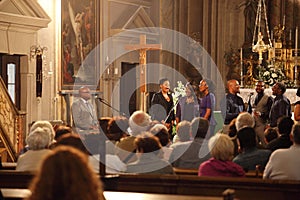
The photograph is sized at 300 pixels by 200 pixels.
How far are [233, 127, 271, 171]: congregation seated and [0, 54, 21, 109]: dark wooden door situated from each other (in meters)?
10.2

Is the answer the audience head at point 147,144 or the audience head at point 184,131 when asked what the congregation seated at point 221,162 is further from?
the audience head at point 184,131

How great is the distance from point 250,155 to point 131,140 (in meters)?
1.38

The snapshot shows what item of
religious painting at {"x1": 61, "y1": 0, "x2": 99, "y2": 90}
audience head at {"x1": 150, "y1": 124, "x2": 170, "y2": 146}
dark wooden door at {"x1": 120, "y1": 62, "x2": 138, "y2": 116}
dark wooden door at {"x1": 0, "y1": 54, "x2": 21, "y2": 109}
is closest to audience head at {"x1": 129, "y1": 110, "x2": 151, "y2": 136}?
audience head at {"x1": 150, "y1": 124, "x2": 170, "y2": 146}

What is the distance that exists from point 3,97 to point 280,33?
9502 mm

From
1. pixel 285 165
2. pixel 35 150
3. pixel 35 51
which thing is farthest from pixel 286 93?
pixel 35 150

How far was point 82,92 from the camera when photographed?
522 inches

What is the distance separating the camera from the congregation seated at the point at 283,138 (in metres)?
8.55

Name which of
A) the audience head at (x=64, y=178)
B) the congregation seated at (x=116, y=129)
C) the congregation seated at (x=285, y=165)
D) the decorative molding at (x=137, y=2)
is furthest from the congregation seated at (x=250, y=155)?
the decorative molding at (x=137, y=2)

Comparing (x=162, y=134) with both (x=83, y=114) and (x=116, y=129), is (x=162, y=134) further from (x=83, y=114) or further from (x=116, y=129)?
(x=83, y=114)

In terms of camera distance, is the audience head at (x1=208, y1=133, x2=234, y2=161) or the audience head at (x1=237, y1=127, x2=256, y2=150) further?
the audience head at (x1=237, y1=127, x2=256, y2=150)

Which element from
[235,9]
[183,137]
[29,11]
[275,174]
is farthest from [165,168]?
[235,9]

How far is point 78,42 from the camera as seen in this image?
64.1 ft

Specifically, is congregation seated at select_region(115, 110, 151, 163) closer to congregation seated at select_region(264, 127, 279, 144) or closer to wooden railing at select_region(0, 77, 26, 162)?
congregation seated at select_region(264, 127, 279, 144)

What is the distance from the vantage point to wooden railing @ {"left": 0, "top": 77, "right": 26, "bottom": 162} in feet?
43.3
